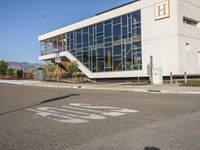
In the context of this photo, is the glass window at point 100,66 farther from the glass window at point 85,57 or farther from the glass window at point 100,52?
the glass window at point 85,57

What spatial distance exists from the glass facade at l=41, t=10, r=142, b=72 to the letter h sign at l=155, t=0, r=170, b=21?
2.92m

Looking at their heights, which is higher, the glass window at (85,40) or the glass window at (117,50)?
the glass window at (85,40)

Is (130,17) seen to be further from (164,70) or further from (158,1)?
(164,70)

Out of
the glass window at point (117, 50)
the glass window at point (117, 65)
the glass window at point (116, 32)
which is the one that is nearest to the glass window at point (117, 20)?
the glass window at point (116, 32)

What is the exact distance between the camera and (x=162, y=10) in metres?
30.5

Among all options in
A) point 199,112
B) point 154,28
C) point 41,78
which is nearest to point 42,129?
point 199,112

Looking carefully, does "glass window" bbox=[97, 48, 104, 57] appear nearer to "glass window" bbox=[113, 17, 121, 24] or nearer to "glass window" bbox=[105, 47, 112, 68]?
"glass window" bbox=[105, 47, 112, 68]

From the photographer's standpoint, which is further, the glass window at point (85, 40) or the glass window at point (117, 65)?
the glass window at point (85, 40)

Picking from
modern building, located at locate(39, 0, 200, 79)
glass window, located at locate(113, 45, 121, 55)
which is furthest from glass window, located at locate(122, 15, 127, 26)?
glass window, located at locate(113, 45, 121, 55)

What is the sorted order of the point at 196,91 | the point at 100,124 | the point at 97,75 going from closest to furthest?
the point at 100,124 < the point at 196,91 < the point at 97,75

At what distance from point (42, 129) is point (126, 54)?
2861 cm

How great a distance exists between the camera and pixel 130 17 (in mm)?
34562

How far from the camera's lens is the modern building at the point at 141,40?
29562mm

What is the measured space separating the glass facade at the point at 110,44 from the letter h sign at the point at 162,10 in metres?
2.92
